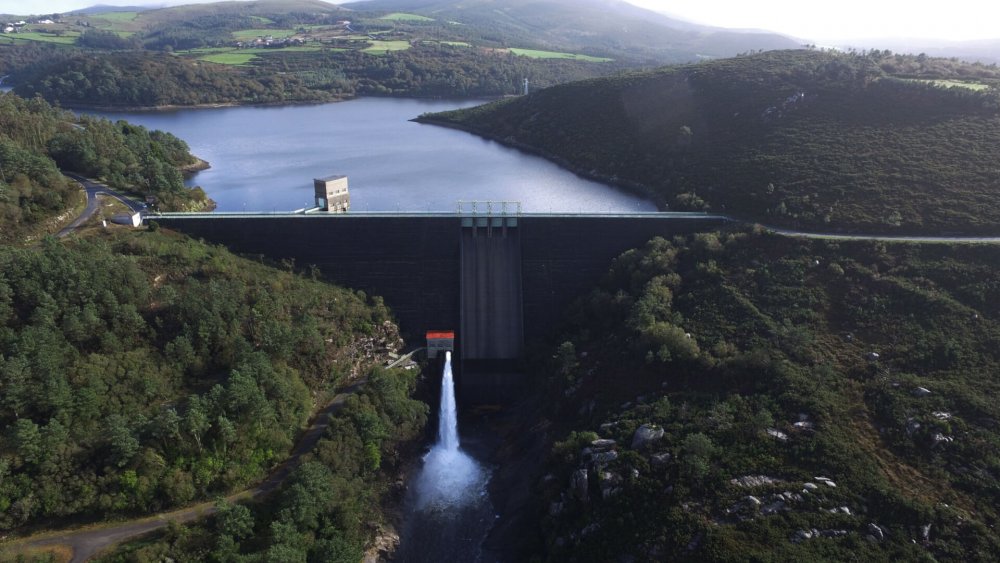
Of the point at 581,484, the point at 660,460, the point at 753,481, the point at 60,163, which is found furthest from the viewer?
the point at 60,163

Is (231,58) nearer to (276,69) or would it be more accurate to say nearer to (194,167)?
(276,69)

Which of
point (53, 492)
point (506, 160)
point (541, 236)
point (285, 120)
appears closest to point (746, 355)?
point (541, 236)

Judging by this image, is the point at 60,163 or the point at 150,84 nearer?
the point at 60,163

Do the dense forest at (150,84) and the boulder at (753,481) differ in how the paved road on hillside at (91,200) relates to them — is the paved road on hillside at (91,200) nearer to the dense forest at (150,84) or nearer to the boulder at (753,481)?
the boulder at (753,481)

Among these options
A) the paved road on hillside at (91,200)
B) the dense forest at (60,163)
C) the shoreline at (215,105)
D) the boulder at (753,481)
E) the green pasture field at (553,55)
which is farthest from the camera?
the green pasture field at (553,55)

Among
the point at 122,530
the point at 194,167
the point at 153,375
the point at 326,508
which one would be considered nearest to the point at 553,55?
the point at 194,167

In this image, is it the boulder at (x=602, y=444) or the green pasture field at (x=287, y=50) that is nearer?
the boulder at (x=602, y=444)

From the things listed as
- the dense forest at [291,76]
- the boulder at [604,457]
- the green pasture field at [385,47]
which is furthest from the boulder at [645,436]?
the green pasture field at [385,47]
